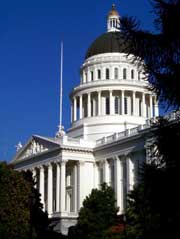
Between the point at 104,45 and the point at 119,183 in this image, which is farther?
the point at 104,45

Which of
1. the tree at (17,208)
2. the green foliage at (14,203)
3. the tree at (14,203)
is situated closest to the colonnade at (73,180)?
the tree at (17,208)

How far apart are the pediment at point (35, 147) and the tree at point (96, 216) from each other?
2323 cm

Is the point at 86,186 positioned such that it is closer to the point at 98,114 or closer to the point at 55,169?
the point at 55,169

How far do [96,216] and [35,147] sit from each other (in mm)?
35646

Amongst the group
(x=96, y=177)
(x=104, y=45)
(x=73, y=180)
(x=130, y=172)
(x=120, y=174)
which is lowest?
(x=130, y=172)

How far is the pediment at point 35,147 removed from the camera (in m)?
111

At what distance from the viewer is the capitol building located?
335 feet

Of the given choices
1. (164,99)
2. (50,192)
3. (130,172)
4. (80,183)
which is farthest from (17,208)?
(164,99)

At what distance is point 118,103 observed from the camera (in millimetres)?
122625

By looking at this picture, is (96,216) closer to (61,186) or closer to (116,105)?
(61,186)

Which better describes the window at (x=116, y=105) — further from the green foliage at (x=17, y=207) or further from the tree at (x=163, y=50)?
the tree at (x=163, y=50)

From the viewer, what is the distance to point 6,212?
67625 millimetres

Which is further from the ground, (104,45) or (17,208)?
(104,45)

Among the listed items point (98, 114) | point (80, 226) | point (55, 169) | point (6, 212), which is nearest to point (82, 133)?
point (98, 114)
